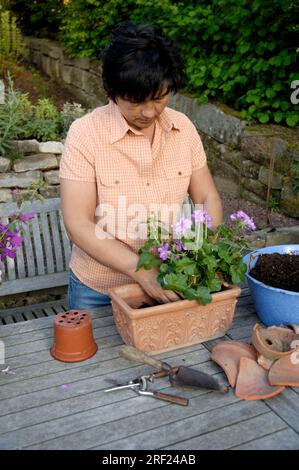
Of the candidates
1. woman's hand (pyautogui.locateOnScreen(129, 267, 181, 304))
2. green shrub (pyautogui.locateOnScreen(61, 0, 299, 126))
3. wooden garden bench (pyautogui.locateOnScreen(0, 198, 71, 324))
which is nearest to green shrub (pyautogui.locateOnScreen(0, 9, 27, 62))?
green shrub (pyautogui.locateOnScreen(61, 0, 299, 126))

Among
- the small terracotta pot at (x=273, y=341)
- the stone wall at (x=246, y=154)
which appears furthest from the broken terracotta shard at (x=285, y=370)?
the stone wall at (x=246, y=154)

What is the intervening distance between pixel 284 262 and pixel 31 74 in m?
6.86

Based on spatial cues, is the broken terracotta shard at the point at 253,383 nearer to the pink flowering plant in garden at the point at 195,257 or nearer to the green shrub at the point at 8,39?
the pink flowering plant in garden at the point at 195,257

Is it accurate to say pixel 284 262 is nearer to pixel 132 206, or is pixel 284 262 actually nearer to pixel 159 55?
pixel 132 206

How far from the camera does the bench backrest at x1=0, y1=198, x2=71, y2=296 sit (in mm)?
2705

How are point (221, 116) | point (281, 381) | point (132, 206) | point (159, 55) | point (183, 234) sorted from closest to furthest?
point (281, 381) < point (183, 234) < point (159, 55) < point (132, 206) < point (221, 116)

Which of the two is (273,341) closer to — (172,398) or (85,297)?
(172,398)

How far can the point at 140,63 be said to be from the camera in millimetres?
1627

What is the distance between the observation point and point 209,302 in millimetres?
1562

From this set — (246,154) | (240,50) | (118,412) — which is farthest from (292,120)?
(118,412)

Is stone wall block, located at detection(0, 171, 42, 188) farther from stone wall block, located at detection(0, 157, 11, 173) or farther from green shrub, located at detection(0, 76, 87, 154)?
green shrub, located at detection(0, 76, 87, 154)

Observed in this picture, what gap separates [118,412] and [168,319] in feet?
1.06

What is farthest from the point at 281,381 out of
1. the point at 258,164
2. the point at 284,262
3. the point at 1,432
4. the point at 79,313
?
the point at 258,164

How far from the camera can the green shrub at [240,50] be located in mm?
3756
